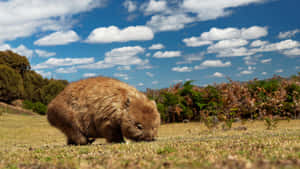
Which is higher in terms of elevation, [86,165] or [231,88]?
[231,88]

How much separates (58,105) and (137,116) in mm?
2427

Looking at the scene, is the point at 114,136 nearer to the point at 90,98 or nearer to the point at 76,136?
the point at 76,136

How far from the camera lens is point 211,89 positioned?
68.6ft

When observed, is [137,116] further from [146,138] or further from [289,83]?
[289,83]

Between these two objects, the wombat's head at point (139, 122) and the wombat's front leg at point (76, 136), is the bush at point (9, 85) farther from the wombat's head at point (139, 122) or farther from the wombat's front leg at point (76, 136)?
the wombat's head at point (139, 122)

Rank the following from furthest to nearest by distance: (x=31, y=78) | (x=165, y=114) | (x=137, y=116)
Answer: (x=31, y=78) < (x=165, y=114) < (x=137, y=116)

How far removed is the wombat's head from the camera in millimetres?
8188

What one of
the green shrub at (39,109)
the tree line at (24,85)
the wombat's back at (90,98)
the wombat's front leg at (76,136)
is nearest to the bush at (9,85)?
the tree line at (24,85)

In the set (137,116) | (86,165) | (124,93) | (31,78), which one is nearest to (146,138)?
(137,116)

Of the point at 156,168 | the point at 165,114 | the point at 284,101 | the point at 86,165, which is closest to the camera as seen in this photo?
the point at 156,168

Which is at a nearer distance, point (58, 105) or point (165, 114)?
point (58, 105)

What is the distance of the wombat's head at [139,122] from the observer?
8.19 m

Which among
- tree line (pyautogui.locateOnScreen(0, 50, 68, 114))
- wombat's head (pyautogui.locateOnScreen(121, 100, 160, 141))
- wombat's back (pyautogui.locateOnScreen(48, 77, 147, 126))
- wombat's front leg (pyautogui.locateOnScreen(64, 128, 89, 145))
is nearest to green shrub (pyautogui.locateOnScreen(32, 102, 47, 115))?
tree line (pyautogui.locateOnScreen(0, 50, 68, 114))

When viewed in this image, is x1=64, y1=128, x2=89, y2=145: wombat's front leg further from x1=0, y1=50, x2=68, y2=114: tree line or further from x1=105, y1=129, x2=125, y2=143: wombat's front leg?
x1=0, y1=50, x2=68, y2=114: tree line
